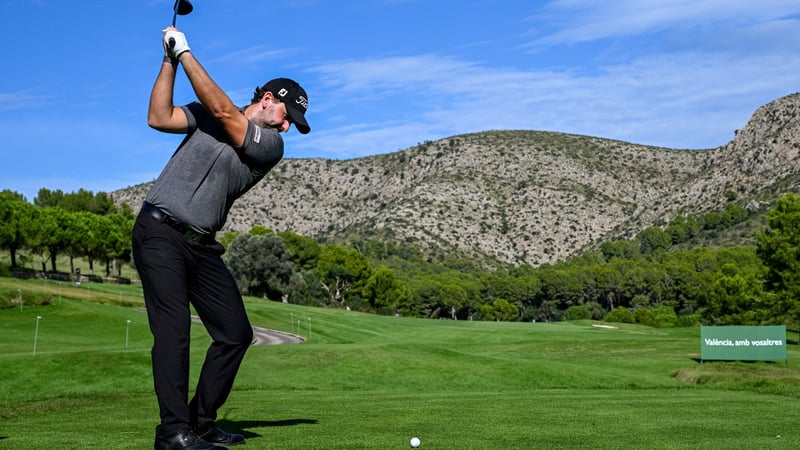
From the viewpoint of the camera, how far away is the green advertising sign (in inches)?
1293

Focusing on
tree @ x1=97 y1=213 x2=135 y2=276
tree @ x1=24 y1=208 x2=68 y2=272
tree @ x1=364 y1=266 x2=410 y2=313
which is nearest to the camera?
tree @ x1=24 y1=208 x2=68 y2=272

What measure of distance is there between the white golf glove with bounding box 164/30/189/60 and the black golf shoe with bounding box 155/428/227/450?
2.79 meters

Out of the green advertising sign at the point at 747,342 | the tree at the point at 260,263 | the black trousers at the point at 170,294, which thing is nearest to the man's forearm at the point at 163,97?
the black trousers at the point at 170,294

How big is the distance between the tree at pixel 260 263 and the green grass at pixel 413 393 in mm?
35905

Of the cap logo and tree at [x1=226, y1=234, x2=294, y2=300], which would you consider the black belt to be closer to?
the cap logo

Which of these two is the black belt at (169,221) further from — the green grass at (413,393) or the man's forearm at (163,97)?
the green grass at (413,393)

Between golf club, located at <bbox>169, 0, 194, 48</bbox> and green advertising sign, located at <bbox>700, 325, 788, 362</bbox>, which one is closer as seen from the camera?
golf club, located at <bbox>169, 0, 194, 48</bbox>

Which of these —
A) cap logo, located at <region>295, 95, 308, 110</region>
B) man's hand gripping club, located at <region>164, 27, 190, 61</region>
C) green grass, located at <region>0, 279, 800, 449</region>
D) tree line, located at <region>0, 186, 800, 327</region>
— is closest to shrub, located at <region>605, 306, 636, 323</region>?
tree line, located at <region>0, 186, 800, 327</region>

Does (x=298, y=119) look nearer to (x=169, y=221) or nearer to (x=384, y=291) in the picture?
(x=169, y=221)

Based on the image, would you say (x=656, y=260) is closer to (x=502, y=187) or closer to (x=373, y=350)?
(x=502, y=187)

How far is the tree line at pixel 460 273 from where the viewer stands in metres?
99.4

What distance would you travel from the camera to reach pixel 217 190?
6.25 meters

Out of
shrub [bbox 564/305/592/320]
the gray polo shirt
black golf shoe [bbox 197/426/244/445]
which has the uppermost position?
the gray polo shirt

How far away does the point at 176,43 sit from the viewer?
5.85 metres
